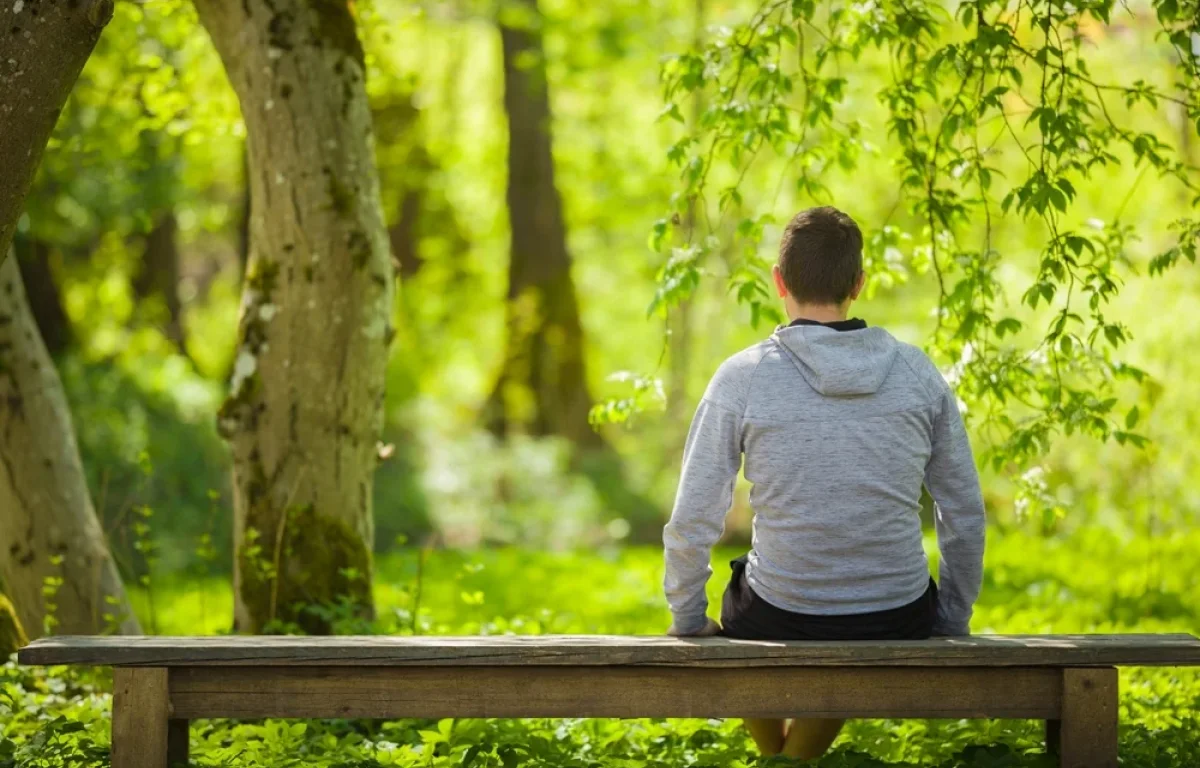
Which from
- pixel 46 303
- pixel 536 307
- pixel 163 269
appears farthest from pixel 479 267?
pixel 46 303

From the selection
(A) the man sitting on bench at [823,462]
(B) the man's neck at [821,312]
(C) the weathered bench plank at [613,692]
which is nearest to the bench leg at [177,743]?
(C) the weathered bench plank at [613,692]

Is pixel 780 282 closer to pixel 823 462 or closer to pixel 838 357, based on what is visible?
pixel 838 357

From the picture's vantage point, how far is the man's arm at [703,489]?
351cm

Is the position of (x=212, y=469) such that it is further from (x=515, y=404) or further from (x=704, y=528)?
(x=704, y=528)

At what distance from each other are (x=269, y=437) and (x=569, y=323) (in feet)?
34.2

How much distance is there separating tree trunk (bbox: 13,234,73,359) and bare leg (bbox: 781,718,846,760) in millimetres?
9676

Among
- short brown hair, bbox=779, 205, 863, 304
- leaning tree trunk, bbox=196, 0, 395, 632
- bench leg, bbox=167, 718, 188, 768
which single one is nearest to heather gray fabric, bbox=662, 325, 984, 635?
short brown hair, bbox=779, 205, 863, 304

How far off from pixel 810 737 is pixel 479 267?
18.2 metres

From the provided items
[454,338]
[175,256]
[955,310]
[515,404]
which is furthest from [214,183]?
[955,310]

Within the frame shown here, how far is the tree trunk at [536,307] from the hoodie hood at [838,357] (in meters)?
12.1

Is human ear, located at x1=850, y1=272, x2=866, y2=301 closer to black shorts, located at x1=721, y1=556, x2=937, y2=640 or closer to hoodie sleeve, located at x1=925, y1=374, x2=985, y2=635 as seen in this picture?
hoodie sleeve, located at x1=925, y1=374, x2=985, y2=635

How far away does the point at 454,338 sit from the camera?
21094 mm

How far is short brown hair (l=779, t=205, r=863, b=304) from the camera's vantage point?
351cm

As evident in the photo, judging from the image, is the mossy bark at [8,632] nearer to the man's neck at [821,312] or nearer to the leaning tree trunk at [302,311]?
the leaning tree trunk at [302,311]
